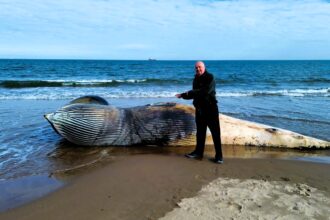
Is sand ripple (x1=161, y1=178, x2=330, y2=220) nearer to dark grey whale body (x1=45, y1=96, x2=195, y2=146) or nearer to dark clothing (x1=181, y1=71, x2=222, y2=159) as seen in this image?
dark clothing (x1=181, y1=71, x2=222, y2=159)

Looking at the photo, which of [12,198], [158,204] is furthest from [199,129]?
[12,198]

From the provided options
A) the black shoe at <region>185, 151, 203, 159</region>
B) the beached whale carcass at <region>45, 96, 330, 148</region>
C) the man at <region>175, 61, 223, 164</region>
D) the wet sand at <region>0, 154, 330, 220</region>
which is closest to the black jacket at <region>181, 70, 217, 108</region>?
the man at <region>175, 61, 223, 164</region>

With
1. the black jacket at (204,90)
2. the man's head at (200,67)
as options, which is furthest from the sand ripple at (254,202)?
the man's head at (200,67)

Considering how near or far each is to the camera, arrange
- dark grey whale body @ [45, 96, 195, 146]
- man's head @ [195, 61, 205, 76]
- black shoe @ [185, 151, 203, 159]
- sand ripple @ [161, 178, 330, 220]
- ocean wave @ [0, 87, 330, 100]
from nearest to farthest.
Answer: sand ripple @ [161, 178, 330, 220]
man's head @ [195, 61, 205, 76]
black shoe @ [185, 151, 203, 159]
dark grey whale body @ [45, 96, 195, 146]
ocean wave @ [0, 87, 330, 100]

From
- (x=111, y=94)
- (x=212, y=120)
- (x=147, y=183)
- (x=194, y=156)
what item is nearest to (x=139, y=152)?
(x=194, y=156)

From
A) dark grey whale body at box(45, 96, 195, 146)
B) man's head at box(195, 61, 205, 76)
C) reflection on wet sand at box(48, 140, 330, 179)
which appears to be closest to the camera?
man's head at box(195, 61, 205, 76)

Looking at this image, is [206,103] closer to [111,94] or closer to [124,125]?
[124,125]

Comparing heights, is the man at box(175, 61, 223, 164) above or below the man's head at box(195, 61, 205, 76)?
below

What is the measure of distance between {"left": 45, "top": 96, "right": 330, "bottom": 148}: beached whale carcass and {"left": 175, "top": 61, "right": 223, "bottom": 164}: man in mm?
1262

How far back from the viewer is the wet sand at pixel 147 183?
442 cm

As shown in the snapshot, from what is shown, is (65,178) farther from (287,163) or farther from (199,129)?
(287,163)

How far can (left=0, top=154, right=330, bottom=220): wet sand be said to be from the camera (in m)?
4.42

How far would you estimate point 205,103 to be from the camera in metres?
6.56

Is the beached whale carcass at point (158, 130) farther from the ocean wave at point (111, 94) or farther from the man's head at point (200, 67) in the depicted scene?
the ocean wave at point (111, 94)
